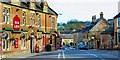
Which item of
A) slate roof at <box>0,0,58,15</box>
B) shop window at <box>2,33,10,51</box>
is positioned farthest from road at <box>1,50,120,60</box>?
slate roof at <box>0,0,58,15</box>

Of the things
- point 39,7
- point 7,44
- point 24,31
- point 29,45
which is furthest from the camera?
point 39,7

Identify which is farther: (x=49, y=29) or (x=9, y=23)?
(x=49, y=29)

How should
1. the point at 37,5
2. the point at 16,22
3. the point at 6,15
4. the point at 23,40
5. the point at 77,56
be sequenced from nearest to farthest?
the point at 77,56
the point at 6,15
the point at 16,22
the point at 23,40
the point at 37,5

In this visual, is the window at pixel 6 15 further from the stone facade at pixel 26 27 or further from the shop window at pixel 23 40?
the shop window at pixel 23 40

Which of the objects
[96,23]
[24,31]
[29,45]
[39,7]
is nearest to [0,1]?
[24,31]

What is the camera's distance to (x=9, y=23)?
135 ft

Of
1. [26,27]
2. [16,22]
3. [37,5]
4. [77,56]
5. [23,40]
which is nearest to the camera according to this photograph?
[77,56]

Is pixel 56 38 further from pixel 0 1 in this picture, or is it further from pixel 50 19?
pixel 0 1

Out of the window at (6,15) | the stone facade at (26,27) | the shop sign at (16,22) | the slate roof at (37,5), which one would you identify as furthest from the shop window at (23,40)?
the window at (6,15)

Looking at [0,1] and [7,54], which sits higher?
[0,1]

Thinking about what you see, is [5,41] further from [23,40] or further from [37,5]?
[37,5]

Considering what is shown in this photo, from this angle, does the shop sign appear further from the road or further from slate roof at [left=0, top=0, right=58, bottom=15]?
the road

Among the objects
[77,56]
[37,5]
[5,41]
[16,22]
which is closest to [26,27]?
[16,22]

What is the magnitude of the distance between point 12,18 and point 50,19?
1691cm
